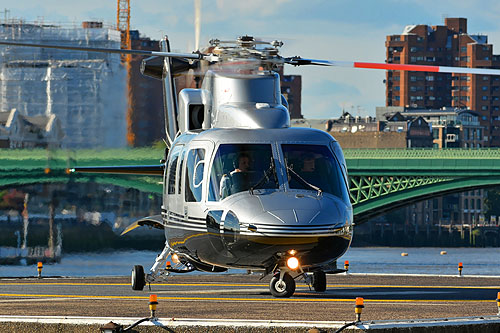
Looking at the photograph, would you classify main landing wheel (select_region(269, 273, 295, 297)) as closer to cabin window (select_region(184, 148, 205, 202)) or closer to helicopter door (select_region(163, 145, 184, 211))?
cabin window (select_region(184, 148, 205, 202))

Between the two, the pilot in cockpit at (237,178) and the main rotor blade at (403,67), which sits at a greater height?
the main rotor blade at (403,67)

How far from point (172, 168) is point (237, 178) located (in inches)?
111

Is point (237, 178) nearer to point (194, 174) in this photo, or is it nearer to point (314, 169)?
point (194, 174)

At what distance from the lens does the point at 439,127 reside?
175500mm

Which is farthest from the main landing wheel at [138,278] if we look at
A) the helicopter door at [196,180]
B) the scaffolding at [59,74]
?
the scaffolding at [59,74]

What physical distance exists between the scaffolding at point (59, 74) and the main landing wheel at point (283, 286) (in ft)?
126

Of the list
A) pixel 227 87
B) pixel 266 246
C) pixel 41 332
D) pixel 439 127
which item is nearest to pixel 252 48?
pixel 227 87

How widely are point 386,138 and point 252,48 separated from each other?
5410 inches

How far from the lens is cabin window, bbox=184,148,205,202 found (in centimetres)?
2183

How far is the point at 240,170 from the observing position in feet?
69.6

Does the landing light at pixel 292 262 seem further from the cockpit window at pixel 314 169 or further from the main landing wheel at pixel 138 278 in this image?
the main landing wheel at pixel 138 278

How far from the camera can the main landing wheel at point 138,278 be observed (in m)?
26.2

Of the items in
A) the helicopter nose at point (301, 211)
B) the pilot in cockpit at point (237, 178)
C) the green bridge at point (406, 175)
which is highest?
the pilot in cockpit at point (237, 178)

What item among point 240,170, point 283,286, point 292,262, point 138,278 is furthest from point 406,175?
point 292,262
